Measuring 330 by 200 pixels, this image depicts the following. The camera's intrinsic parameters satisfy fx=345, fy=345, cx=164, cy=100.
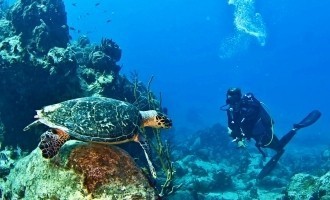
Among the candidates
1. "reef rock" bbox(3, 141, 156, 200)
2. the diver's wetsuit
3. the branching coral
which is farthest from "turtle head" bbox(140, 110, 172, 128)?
the branching coral

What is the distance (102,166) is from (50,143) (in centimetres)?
73

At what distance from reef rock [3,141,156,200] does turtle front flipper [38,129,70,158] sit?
15 cm

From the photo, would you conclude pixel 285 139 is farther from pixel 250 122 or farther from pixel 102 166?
pixel 102 166

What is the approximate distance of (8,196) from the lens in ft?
18.5

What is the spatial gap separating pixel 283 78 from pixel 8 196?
406 feet

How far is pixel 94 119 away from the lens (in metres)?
5.06

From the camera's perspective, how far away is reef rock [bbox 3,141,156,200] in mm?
4215

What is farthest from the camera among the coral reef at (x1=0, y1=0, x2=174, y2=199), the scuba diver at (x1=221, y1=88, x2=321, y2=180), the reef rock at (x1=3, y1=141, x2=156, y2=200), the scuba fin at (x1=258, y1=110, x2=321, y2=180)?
the scuba fin at (x1=258, y1=110, x2=321, y2=180)

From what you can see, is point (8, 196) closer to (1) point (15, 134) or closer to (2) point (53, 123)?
(2) point (53, 123)

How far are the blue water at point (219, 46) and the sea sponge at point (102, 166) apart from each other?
249 ft

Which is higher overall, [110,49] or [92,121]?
[110,49]

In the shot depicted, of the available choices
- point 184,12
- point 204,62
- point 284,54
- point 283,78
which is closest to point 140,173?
point 283,78

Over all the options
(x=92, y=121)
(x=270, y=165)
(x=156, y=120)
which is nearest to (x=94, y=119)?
(x=92, y=121)

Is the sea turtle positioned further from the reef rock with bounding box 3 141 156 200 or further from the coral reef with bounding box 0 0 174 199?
the coral reef with bounding box 0 0 174 199
